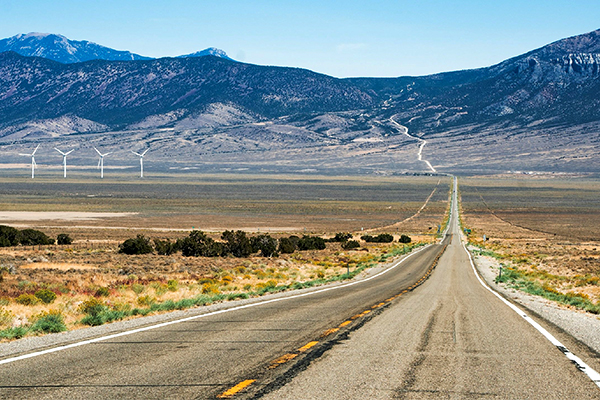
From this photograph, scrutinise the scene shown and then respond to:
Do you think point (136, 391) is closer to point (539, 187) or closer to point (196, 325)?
point (196, 325)

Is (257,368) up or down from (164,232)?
up

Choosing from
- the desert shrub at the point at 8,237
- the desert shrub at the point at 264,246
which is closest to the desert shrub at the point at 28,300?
the desert shrub at the point at 264,246

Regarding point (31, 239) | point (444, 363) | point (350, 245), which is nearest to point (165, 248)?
point (31, 239)

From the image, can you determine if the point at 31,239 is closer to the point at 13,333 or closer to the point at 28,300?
the point at 28,300

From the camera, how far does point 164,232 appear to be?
226 feet

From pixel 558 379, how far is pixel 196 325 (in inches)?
272

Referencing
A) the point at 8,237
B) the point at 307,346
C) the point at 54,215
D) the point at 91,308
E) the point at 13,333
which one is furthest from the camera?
the point at 54,215

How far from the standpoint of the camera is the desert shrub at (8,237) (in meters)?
46.2

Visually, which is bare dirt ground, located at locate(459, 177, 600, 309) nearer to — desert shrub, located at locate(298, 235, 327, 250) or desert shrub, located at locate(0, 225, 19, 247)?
desert shrub, located at locate(298, 235, 327, 250)

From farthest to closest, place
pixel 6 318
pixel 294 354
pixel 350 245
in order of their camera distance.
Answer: pixel 350 245
pixel 6 318
pixel 294 354

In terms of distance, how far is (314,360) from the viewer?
9.45 meters

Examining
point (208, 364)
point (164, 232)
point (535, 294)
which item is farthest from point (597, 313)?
point (164, 232)

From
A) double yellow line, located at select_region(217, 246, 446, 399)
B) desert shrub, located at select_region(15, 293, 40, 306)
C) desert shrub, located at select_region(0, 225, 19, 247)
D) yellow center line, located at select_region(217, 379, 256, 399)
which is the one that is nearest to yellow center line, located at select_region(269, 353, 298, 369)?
double yellow line, located at select_region(217, 246, 446, 399)

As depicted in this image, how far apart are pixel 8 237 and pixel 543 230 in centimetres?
6251
